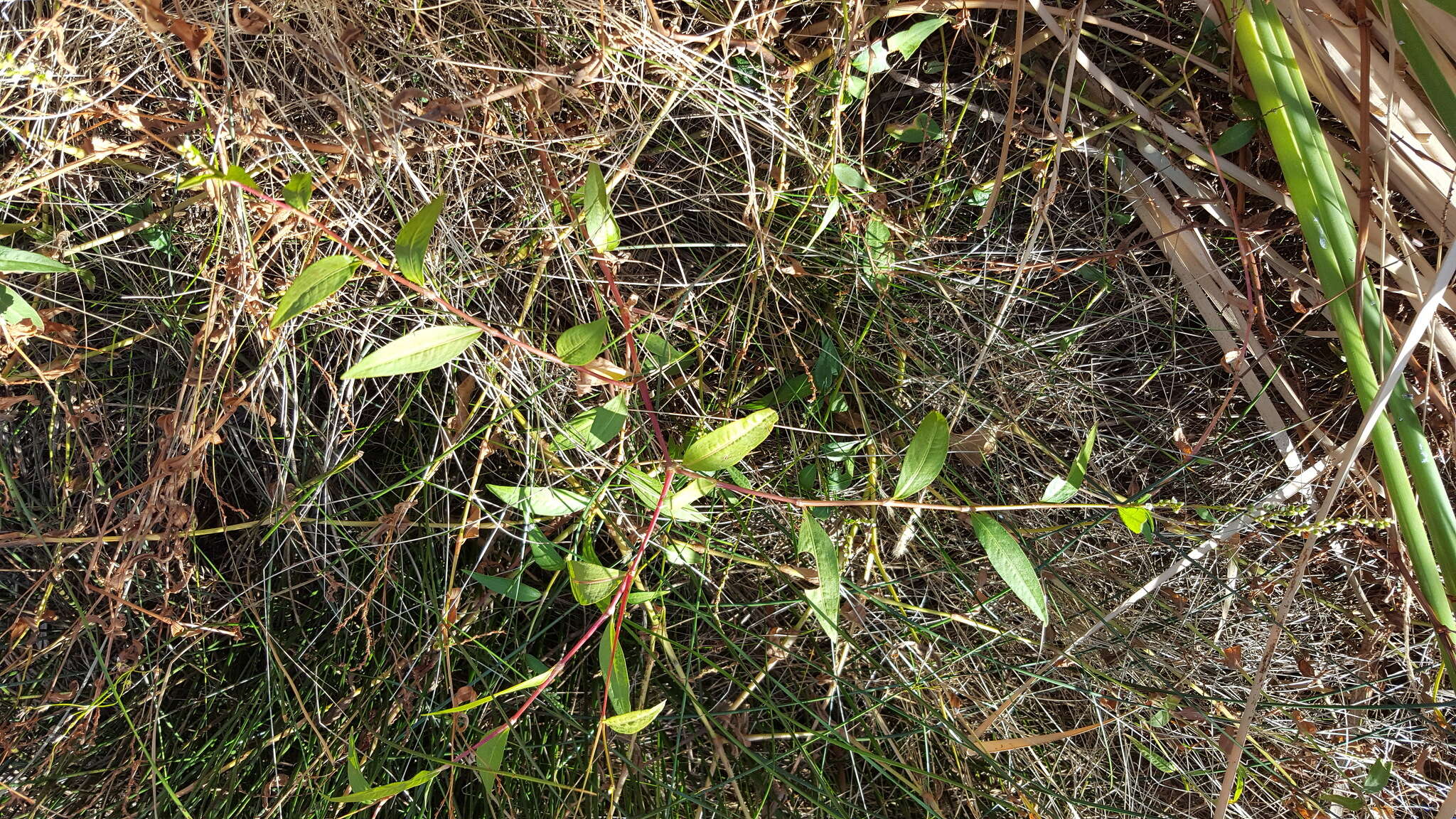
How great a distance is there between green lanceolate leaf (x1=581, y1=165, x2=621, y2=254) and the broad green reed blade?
0.68 metres

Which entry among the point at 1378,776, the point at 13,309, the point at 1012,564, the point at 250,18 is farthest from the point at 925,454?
the point at 13,309

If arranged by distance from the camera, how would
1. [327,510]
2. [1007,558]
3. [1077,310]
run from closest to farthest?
[1007,558] → [327,510] → [1077,310]

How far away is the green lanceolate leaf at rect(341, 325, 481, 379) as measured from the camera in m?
0.61

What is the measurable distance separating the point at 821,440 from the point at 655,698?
37 cm

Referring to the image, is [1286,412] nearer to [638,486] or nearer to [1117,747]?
[1117,747]

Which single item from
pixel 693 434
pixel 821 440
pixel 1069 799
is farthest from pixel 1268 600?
pixel 693 434

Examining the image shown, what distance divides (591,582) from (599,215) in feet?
1.05

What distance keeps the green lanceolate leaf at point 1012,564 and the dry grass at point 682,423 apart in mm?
234

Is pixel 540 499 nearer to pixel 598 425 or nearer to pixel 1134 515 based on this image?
pixel 598 425

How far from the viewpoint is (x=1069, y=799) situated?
3.40 feet

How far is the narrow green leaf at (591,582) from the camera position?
2.35 ft

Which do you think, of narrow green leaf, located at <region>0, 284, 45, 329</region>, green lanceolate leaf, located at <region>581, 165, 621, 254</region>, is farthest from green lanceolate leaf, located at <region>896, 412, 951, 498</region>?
narrow green leaf, located at <region>0, 284, 45, 329</region>

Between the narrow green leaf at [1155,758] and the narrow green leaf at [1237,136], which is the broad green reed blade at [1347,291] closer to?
the narrow green leaf at [1237,136]

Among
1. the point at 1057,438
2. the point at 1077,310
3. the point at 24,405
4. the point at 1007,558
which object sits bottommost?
the point at 1057,438
